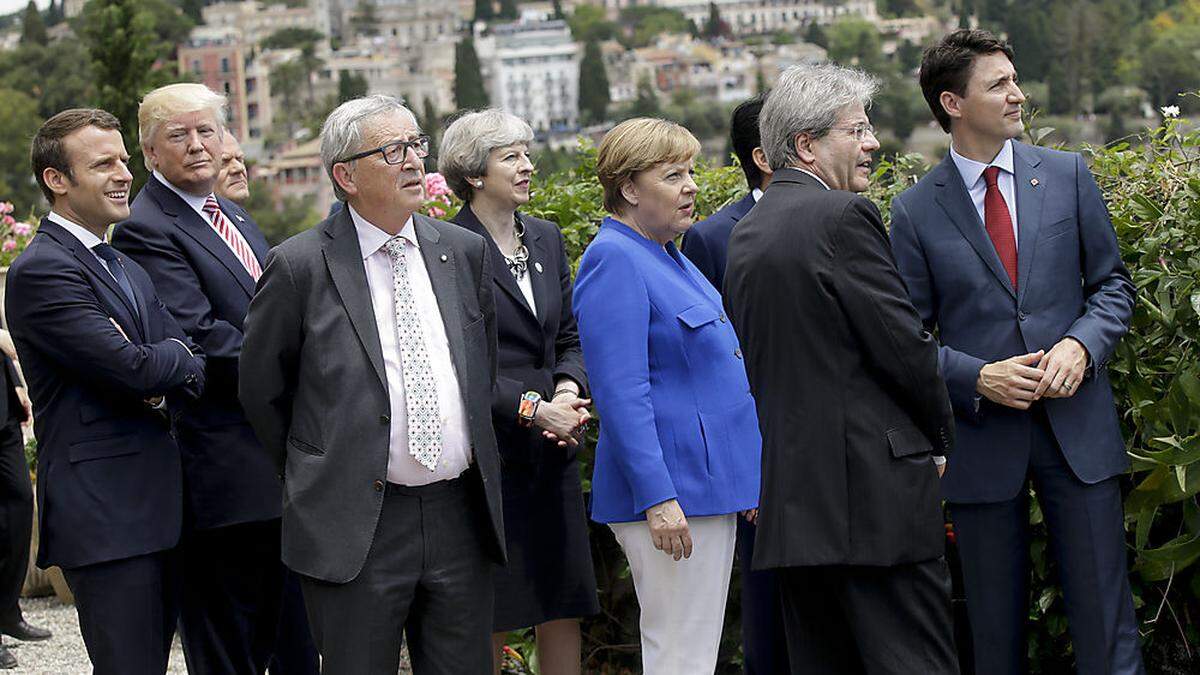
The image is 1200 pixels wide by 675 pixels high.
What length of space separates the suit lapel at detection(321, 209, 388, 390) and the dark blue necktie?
87cm

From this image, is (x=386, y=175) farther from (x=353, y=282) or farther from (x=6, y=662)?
(x=6, y=662)

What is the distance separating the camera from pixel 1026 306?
3957 mm

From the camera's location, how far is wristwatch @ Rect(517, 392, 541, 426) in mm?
4250

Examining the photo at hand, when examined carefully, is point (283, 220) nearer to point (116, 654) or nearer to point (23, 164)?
point (23, 164)

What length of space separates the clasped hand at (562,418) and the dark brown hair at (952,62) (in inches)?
49.9

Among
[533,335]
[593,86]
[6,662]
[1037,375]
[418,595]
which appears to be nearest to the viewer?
[418,595]

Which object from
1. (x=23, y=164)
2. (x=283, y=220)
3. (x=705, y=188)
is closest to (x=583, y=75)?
(x=283, y=220)

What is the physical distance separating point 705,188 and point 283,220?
98.2 meters

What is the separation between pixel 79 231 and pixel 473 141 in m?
1.16

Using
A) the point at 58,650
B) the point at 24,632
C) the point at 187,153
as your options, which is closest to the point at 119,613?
the point at 187,153

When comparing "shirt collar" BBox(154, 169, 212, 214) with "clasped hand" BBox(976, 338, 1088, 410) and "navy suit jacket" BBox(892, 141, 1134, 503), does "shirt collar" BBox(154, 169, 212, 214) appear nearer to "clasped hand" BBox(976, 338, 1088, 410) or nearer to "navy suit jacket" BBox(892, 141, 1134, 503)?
"navy suit jacket" BBox(892, 141, 1134, 503)

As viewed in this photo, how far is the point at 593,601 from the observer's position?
454 centimetres

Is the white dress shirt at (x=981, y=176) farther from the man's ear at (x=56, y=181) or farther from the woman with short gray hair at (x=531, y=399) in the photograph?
the man's ear at (x=56, y=181)

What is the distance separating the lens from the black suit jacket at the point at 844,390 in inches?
132
